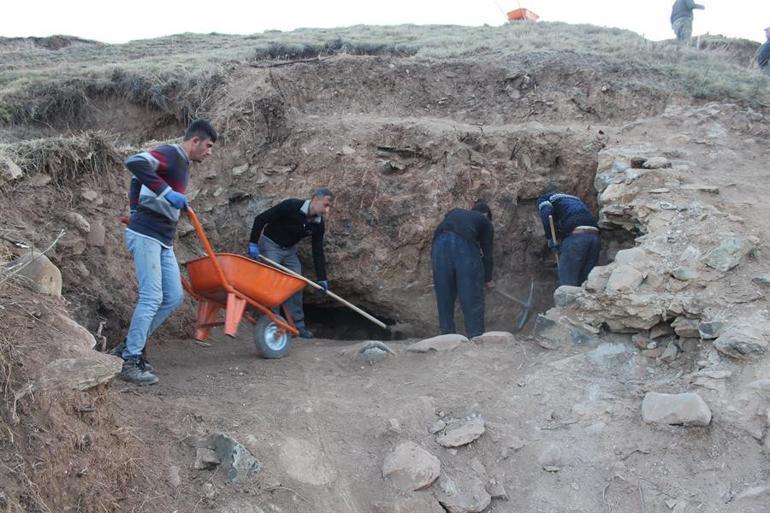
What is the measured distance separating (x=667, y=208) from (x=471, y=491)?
3.57m

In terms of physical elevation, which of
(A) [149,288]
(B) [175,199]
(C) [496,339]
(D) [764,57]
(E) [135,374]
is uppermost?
(D) [764,57]

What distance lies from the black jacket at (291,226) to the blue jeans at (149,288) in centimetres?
182

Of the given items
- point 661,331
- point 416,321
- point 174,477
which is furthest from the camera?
point 416,321

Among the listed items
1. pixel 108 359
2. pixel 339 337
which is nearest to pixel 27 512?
pixel 108 359

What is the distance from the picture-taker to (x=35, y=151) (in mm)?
5578

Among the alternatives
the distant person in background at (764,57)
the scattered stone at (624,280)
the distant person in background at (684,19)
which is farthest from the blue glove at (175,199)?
the distant person in background at (684,19)

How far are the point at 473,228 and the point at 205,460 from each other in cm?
384

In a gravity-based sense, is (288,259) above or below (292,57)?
below

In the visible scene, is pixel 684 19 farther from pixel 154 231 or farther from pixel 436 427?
pixel 154 231

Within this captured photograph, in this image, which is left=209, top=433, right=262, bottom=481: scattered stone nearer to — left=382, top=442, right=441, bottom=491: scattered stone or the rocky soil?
the rocky soil

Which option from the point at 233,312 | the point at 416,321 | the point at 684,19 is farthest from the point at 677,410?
the point at 684,19

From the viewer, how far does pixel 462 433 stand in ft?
14.1

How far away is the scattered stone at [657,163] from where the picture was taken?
6.97 meters

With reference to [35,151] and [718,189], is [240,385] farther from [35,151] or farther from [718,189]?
[718,189]
